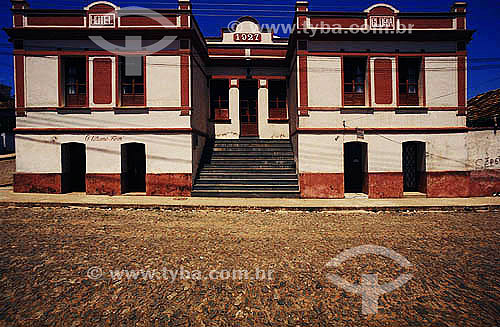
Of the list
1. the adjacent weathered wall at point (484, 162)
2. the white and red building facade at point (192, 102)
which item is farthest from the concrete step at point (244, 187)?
the adjacent weathered wall at point (484, 162)

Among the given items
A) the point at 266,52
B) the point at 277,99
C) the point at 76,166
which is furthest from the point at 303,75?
the point at 76,166

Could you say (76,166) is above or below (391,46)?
below

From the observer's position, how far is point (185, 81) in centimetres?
1085

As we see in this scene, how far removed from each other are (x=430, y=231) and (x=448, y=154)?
6.65m

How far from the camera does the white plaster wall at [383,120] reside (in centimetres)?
1093

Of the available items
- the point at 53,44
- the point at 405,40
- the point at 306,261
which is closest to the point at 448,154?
the point at 405,40

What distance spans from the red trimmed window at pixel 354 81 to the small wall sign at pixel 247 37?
19.3 ft

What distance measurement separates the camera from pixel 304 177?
424 inches

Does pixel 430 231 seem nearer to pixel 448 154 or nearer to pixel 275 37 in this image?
pixel 448 154

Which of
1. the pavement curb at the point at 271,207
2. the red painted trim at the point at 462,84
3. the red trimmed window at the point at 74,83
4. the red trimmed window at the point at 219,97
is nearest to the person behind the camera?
the pavement curb at the point at 271,207

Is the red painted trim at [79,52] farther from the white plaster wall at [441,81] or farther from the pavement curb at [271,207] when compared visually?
the white plaster wall at [441,81]

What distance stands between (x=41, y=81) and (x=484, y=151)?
784 inches

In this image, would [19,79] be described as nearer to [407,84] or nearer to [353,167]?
[353,167]

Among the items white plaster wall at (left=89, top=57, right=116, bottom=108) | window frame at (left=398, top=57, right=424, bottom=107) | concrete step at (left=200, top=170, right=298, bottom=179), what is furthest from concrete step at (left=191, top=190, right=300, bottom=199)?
window frame at (left=398, top=57, right=424, bottom=107)
